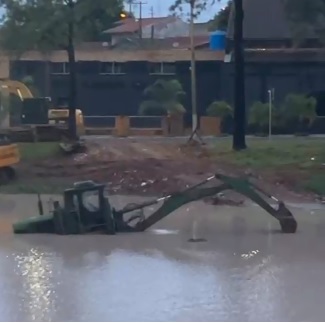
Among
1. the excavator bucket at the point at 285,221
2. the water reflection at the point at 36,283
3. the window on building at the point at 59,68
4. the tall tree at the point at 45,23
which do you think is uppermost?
the tall tree at the point at 45,23

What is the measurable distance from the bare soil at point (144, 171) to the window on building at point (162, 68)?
25.8 m

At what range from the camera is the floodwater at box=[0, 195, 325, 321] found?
16.7 metres

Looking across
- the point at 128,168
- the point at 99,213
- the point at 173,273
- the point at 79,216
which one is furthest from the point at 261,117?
the point at 173,273

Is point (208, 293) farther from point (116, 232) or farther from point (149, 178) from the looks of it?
point (149, 178)

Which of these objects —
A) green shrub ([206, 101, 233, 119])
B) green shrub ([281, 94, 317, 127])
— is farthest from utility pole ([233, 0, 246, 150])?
green shrub ([206, 101, 233, 119])

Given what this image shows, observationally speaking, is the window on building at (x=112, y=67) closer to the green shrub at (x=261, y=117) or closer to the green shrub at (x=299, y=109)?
the green shrub at (x=261, y=117)

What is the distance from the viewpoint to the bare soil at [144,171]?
117 feet

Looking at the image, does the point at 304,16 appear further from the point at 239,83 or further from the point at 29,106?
the point at 29,106

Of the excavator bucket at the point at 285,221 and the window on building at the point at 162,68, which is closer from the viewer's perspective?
the excavator bucket at the point at 285,221

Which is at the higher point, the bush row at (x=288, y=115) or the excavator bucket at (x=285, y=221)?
the excavator bucket at (x=285, y=221)

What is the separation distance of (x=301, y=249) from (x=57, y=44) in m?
26.5

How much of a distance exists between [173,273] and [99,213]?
18.5 ft

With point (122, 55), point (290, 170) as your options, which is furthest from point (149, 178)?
point (122, 55)

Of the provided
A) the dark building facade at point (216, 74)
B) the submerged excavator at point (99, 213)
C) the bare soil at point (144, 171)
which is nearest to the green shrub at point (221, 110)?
the dark building facade at point (216, 74)
